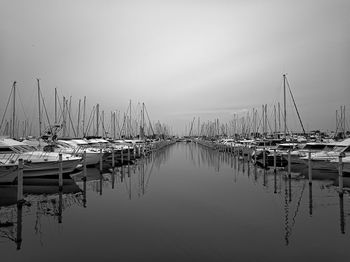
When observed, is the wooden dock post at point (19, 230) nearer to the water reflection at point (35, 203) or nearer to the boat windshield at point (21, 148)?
the water reflection at point (35, 203)

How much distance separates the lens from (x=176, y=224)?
10.7 meters

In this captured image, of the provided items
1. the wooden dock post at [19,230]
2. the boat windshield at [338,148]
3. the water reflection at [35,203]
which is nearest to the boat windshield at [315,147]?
the boat windshield at [338,148]

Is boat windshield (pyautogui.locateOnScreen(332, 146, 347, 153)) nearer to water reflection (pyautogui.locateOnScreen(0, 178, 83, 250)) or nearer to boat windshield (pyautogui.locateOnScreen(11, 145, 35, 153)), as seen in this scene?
water reflection (pyautogui.locateOnScreen(0, 178, 83, 250))

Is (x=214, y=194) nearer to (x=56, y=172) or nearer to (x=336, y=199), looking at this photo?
(x=336, y=199)

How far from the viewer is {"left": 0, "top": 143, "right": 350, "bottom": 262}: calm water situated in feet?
27.1

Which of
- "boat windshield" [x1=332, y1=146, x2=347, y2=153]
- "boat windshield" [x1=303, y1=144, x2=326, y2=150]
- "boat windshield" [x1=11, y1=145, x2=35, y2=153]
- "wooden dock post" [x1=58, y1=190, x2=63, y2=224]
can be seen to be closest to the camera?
"wooden dock post" [x1=58, y1=190, x2=63, y2=224]

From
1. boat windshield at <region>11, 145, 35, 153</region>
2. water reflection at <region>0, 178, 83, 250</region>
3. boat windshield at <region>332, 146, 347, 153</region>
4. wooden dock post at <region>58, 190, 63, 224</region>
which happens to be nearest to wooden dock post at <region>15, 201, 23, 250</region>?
water reflection at <region>0, 178, 83, 250</region>

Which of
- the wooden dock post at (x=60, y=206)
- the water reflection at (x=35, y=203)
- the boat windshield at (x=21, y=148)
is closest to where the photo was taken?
the water reflection at (x=35, y=203)

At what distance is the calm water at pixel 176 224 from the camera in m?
8.26

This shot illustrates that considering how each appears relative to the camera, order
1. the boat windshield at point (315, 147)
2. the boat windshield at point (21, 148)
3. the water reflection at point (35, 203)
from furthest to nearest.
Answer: the boat windshield at point (315, 147) → the boat windshield at point (21, 148) → the water reflection at point (35, 203)

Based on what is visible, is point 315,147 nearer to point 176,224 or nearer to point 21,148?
point 176,224

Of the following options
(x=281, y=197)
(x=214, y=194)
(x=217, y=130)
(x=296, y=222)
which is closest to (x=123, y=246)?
(x=296, y=222)

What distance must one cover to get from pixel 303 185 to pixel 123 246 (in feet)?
45.7

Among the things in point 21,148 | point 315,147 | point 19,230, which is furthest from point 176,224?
point 315,147
